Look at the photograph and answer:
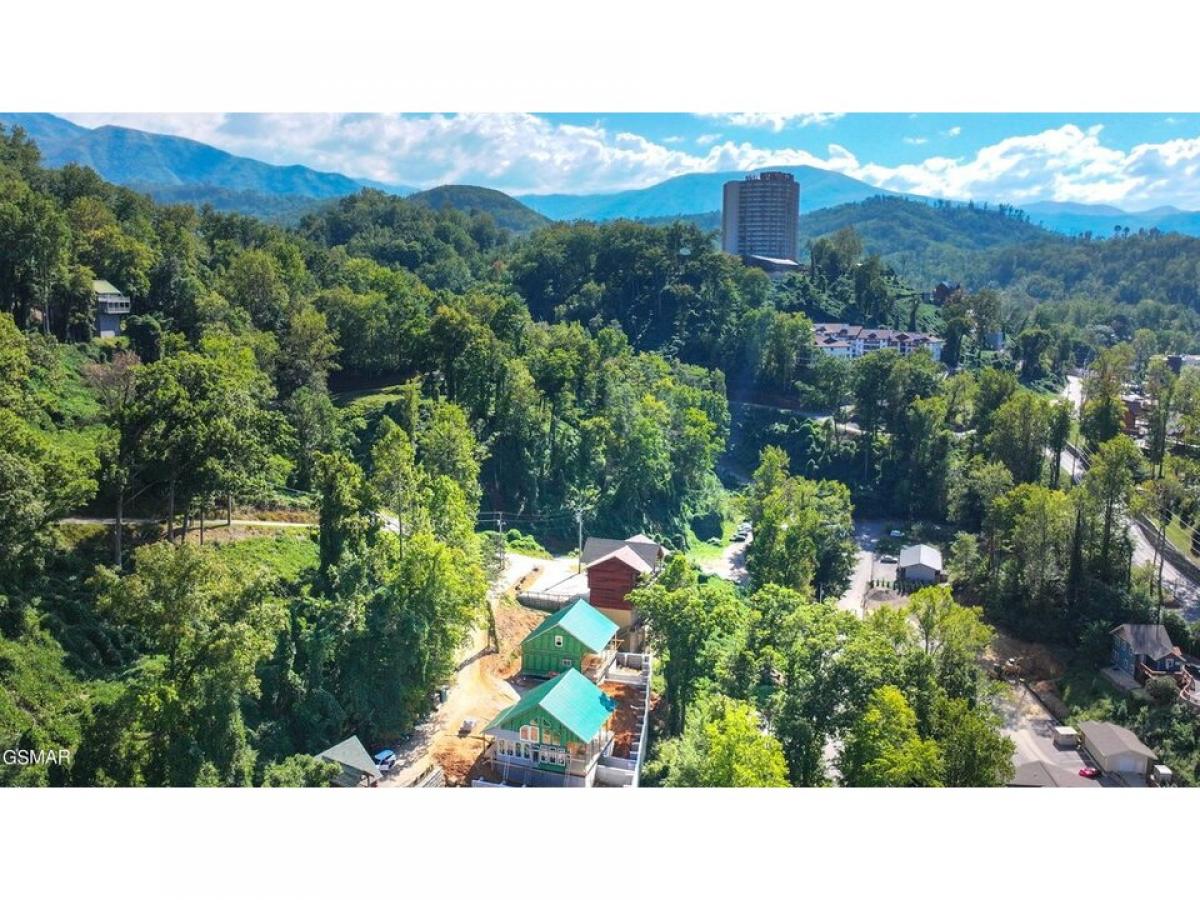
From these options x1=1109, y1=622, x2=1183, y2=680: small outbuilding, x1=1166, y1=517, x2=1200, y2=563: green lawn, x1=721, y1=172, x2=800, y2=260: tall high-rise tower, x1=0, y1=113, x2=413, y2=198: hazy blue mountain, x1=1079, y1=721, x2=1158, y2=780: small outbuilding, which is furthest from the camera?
x1=721, y1=172, x2=800, y2=260: tall high-rise tower

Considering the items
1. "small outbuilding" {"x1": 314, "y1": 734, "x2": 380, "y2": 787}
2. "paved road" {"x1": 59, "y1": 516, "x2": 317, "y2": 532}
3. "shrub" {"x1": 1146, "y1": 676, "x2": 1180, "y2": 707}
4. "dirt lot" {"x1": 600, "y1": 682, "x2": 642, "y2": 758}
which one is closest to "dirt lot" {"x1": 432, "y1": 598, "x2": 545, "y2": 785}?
"small outbuilding" {"x1": 314, "y1": 734, "x2": 380, "y2": 787}

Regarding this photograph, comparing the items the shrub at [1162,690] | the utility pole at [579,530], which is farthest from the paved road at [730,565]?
the shrub at [1162,690]

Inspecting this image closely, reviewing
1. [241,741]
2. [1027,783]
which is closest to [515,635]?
[241,741]

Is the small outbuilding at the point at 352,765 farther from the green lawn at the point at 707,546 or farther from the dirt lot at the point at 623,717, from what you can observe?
the green lawn at the point at 707,546

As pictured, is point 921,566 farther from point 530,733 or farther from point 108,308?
point 108,308

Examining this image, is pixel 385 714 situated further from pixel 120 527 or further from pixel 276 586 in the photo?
pixel 120 527

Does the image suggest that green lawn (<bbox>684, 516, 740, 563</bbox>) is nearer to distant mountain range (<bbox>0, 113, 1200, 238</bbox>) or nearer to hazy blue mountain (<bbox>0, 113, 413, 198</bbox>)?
distant mountain range (<bbox>0, 113, 1200, 238</bbox>)

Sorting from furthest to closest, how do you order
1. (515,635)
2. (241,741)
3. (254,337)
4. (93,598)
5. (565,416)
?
(565,416) → (254,337) → (515,635) → (93,598) → (241,741)
